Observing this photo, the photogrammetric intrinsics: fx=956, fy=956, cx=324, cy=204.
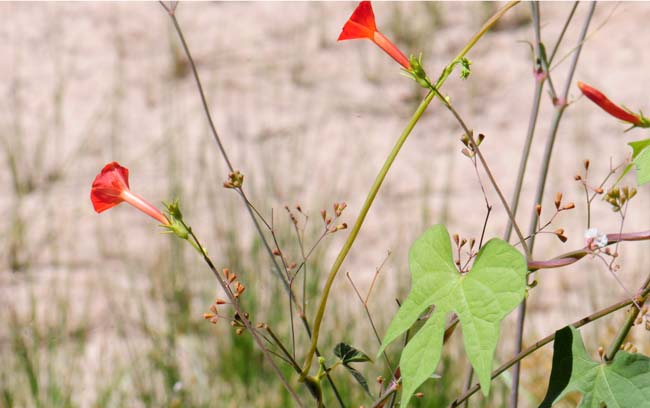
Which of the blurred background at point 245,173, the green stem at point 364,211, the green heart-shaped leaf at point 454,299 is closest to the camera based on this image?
the green heart-shaped leaf at point 454,299

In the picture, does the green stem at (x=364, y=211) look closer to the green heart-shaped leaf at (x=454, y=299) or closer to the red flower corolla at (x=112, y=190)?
the green heart-shaped leaf at (x=454, y=299)

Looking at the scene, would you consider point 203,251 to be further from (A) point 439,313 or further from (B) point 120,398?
(B) point 120,398

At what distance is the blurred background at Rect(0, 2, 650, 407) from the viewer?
2.97m

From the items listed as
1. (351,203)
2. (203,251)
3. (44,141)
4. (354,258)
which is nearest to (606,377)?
(203,251)

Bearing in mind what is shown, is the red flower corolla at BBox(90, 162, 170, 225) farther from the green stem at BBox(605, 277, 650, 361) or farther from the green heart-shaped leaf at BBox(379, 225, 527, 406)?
the green stem at BBox(605, 277, 650, 361)

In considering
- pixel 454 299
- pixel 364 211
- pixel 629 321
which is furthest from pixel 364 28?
pixel 629 321

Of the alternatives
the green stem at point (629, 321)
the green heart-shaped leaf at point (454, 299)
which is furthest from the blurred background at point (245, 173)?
the green heart-shaped leaf at point (454, 299)

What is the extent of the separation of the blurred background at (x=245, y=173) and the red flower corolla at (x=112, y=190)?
1.46m

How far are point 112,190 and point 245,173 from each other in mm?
2790

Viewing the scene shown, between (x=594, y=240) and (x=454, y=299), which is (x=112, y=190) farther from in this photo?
(x=594, y=240)

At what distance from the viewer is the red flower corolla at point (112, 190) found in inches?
43.8

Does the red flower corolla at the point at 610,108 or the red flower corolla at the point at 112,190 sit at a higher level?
the red flower corolla at the point at 610,108

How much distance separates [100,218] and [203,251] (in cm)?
299

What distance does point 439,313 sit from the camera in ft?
3.04
